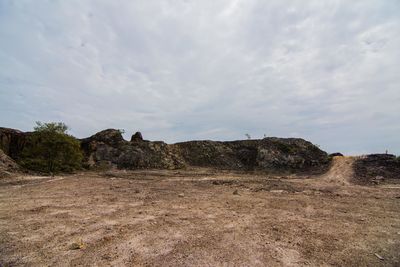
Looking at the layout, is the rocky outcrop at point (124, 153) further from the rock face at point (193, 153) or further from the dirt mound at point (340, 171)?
the dirt mound at point (340, 171)

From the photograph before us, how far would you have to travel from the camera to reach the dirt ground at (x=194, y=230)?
4.27 meters

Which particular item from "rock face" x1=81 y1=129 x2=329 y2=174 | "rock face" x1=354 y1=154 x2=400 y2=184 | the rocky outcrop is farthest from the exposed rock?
"rock face" x1=354 y1=154 x2=400 y2=184

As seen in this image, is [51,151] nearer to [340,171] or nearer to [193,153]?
[193,153]

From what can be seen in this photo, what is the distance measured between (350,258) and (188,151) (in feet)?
75.8

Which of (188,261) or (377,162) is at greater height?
(377,162)

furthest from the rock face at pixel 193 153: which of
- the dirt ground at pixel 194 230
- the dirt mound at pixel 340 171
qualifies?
the dirt ground at pixel 194 230

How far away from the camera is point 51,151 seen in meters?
19.0

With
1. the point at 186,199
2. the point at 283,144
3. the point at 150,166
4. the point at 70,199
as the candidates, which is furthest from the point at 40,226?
the point at 283,144

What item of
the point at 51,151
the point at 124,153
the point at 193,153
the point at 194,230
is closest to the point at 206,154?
the point at 193,153

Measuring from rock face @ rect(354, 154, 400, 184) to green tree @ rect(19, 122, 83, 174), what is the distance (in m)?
17.8

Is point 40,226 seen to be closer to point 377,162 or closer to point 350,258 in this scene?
point 350,258

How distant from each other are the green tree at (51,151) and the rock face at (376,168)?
1777cm

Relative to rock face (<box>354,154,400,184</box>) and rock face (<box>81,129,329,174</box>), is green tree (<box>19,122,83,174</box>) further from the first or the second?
rock face (<box>354,154,400,184</box>)

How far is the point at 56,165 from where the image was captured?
19.2m
